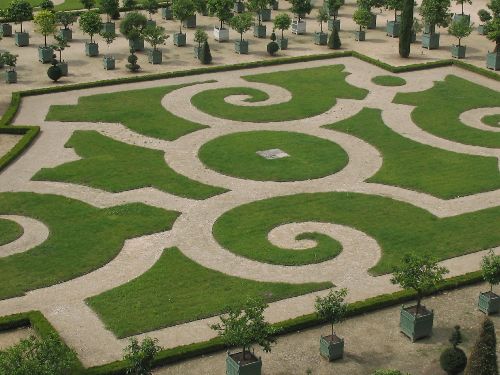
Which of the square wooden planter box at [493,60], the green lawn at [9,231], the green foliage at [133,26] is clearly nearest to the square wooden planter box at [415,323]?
the green lawn at [9,231]

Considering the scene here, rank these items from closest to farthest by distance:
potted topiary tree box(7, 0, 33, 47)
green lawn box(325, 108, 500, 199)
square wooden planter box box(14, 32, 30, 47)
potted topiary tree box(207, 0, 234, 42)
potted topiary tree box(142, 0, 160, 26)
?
green lawn box(325, 108, 500, 199), square wooden planter box box(14, 32, 30, 47), potted topiary tree box(7, 0, 33, 47), potted topiary tree box(207, 0, 234, 42), potted topiary tree box(142, 0, 160, 26)

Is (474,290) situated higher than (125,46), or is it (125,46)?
(125,46)

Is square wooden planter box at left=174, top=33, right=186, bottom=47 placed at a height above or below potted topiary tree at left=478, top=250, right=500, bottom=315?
above

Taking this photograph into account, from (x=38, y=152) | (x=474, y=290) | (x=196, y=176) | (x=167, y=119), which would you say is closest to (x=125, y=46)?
(x=167, y=119)

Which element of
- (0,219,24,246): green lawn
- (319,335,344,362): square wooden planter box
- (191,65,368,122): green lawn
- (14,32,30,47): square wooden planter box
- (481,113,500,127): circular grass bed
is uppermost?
(14,32,30,47): square wooden planter box

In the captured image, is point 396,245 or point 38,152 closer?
point 396,245

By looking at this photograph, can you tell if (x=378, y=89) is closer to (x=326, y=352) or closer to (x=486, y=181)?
(x=486, y=181)

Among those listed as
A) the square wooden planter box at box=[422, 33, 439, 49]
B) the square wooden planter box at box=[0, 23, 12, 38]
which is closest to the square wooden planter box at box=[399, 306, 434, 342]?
the square wooden planter box at box=[422, 33, 439, 49]

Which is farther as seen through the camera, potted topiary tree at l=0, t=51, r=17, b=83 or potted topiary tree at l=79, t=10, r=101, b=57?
potted topiary tree at l=79, t=10, r=101, b=57

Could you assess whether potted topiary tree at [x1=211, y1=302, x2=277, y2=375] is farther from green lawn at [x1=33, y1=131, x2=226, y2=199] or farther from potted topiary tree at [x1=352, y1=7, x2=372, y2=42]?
potted topiary tree at [x1=352, y1=7, x2=372, y2=42]
